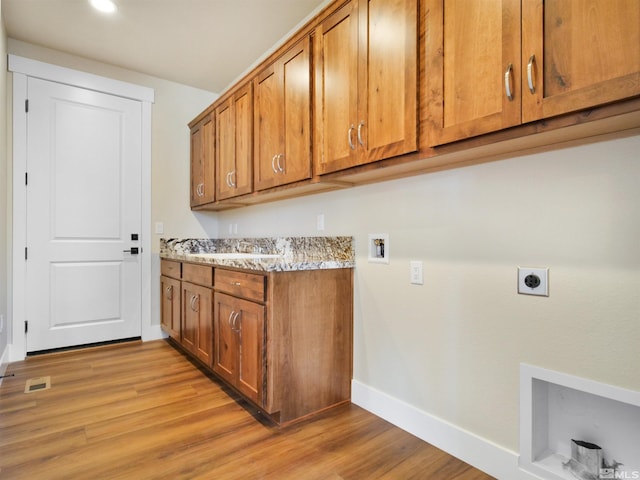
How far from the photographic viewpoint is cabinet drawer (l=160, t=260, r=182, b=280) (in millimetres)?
3129

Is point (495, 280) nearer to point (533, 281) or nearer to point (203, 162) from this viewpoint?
point (533, 281)

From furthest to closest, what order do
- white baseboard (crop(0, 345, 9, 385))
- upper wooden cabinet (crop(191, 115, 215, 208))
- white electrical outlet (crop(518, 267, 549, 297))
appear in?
upper wooden cabinet (crop(191, 115, 215, 208)) → white baseboard (crop(0, 345, 9, 385)) → white electrical outlet (crop(518, 267, 549, 297))

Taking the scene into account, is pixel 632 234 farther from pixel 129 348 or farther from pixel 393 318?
pixel 129 348

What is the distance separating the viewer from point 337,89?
1.91 m

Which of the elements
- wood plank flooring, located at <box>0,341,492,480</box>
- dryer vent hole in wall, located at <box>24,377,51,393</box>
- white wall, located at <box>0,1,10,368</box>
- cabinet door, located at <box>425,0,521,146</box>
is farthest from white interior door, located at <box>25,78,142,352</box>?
cabinet door, located at <box>425,0,521,146</box>

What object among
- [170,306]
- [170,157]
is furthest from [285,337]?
[170,157]

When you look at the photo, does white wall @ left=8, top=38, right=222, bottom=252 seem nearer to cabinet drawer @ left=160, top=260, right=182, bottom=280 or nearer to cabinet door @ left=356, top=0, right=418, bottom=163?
cabinet drawer @ left=160, top=260, right=182, bottom=280

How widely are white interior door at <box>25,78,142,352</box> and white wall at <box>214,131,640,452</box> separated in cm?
245

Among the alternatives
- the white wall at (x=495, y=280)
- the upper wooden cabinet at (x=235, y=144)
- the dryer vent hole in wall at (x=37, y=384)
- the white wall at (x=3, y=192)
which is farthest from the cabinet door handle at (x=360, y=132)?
the white wall at (x=3, y=192)

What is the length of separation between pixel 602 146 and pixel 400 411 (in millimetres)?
1534

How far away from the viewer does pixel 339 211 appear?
2324 millimetres

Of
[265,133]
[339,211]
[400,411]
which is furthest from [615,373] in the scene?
[265,133]

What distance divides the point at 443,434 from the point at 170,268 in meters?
2.67

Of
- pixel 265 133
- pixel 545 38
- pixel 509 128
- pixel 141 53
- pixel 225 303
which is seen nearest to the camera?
pixel 545 38
